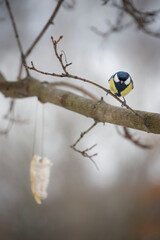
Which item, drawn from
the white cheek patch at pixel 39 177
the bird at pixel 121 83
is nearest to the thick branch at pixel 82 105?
the bird at pixel 121 83

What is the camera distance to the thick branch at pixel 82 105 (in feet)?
1.46

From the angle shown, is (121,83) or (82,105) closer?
(121,83)

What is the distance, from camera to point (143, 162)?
2.07 meters

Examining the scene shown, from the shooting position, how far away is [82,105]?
1.80 ft

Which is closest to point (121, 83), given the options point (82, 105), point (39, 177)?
point (82, 105)

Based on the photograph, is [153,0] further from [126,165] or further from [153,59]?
[126,165]

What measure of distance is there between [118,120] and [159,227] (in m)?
1.93

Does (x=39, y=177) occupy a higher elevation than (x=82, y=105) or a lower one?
lower

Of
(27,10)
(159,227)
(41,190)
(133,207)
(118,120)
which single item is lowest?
(159,227)

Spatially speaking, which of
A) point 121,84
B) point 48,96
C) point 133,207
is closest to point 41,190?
point 48,96

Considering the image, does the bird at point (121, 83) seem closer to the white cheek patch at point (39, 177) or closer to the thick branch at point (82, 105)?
the thick branch at point (82, 105)

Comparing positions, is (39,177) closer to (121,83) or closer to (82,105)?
(82,105)

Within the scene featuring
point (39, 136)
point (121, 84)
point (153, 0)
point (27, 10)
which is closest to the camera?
point (121, 84)

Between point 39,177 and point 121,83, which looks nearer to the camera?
point 121,83
